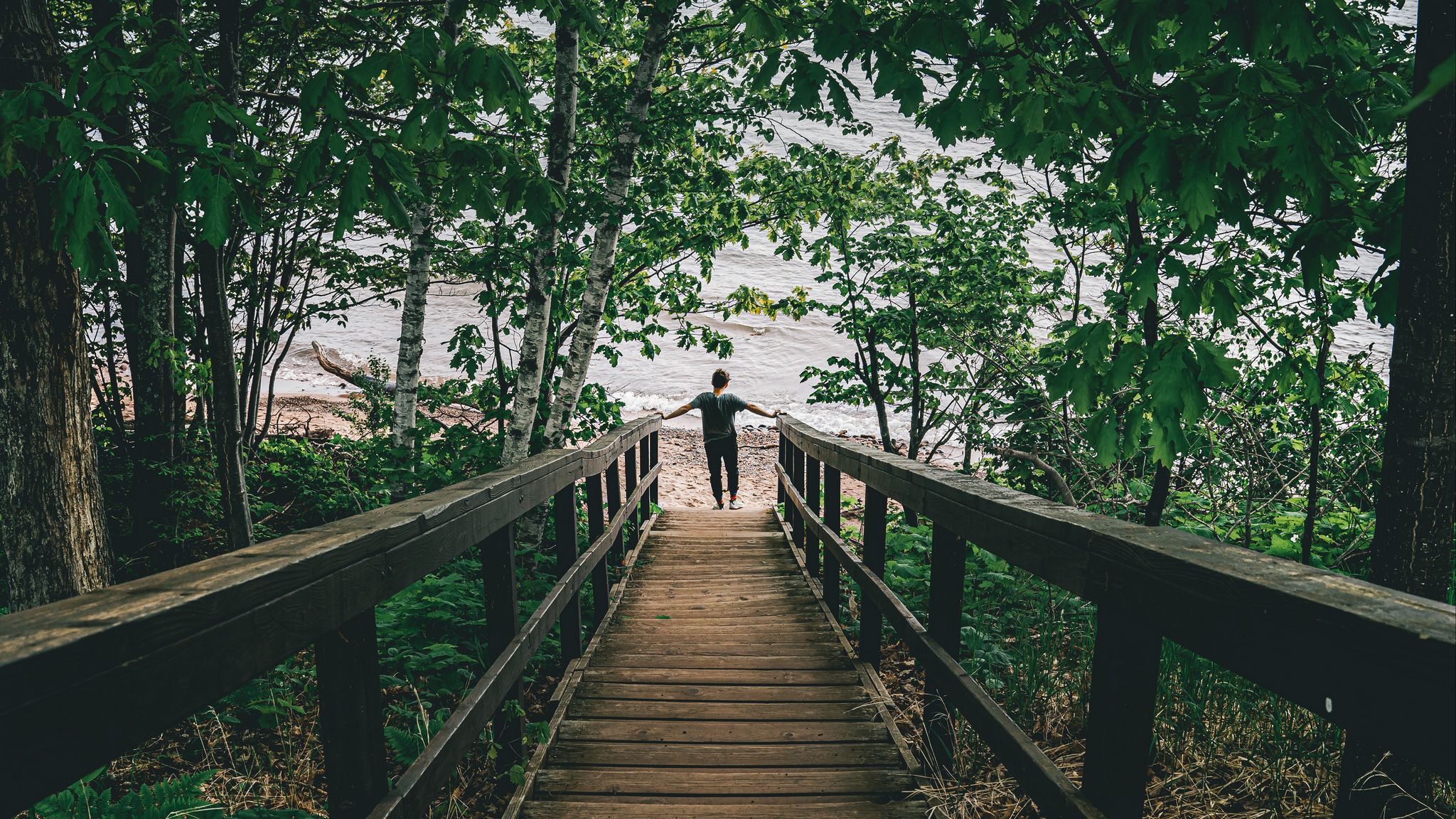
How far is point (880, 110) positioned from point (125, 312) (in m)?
54.7

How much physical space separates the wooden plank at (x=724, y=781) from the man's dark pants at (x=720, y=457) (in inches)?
281

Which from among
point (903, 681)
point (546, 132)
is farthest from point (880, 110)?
point (903, 681)

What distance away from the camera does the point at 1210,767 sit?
2.57 metres

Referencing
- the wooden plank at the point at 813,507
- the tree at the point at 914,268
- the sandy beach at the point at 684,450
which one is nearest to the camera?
the wooden plank at the point at 813,507

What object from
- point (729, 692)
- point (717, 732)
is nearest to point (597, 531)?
point (729, 692)

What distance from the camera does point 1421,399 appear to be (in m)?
1.90

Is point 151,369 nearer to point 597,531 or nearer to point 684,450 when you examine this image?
point 597,531

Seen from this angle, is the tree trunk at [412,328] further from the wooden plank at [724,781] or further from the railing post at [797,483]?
the wooden plank at [724,781]

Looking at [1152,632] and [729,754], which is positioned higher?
[1152,632]

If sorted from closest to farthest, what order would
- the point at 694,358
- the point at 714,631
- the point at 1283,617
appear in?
the point at 1283,617 → the point at 714,631 → the point at 694,358

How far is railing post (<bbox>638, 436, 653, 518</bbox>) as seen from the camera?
23.9 ft

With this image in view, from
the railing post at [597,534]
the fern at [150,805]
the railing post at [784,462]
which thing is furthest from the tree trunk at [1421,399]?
the railing post at [784,462]

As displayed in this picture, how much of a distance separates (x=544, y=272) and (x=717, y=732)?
13.0ft

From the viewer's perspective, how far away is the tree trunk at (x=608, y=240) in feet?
20.3
